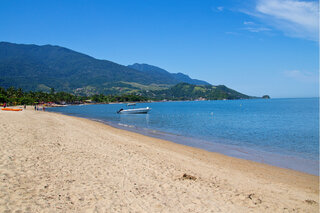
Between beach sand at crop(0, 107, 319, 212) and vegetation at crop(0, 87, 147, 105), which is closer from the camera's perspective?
beach sand at crop(0, 107, 319, 212)

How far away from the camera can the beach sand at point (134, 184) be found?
21.8ft

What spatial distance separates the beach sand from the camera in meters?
6.63

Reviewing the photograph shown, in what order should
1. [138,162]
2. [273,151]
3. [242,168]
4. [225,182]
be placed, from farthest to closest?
[273,151] < [242,168] < [138,162] < [225,182]

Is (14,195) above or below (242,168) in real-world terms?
above

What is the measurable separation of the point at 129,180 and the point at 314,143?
2178 centimetres

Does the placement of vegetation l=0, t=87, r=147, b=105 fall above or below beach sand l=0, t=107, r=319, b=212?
above

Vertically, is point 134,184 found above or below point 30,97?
below

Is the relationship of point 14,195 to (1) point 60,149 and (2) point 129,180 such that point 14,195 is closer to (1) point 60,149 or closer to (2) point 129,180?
(2) point 129,180

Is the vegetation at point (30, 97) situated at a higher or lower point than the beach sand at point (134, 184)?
higher

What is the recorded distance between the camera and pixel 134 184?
859 centimetres

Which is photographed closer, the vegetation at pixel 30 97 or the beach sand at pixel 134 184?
the beach sand at pixel 134 184

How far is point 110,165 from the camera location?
10859mm

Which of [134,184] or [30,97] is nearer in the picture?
[134,184]

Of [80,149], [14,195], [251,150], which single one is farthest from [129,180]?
[251,150]
